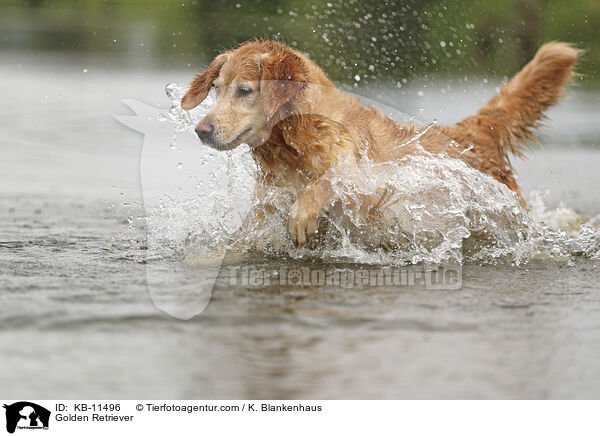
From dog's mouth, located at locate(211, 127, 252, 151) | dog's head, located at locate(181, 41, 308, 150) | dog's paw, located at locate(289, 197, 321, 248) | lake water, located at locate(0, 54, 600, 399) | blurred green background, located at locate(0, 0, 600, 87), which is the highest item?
blurred green background, located at locate(0, 0, 600, 87)

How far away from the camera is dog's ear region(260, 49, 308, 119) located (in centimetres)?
284

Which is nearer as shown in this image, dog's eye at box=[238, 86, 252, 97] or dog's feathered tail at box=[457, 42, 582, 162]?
dog's eye at box=[238, 86, 252, 97]

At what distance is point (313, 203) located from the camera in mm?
2795

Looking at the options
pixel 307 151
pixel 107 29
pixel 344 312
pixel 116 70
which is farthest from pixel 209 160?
pixel 107 29

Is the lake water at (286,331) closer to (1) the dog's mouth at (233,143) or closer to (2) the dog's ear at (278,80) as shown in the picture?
(1) the dog's mouth at (233,143)

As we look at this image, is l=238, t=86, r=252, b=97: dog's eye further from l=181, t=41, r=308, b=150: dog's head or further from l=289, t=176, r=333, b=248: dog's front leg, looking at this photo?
l=289, t=176, r=333, b=248: dog's front leg

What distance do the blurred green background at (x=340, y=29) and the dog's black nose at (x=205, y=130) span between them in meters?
4.96

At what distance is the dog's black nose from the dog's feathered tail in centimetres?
148

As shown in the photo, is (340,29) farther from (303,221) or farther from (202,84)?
(303,221)
